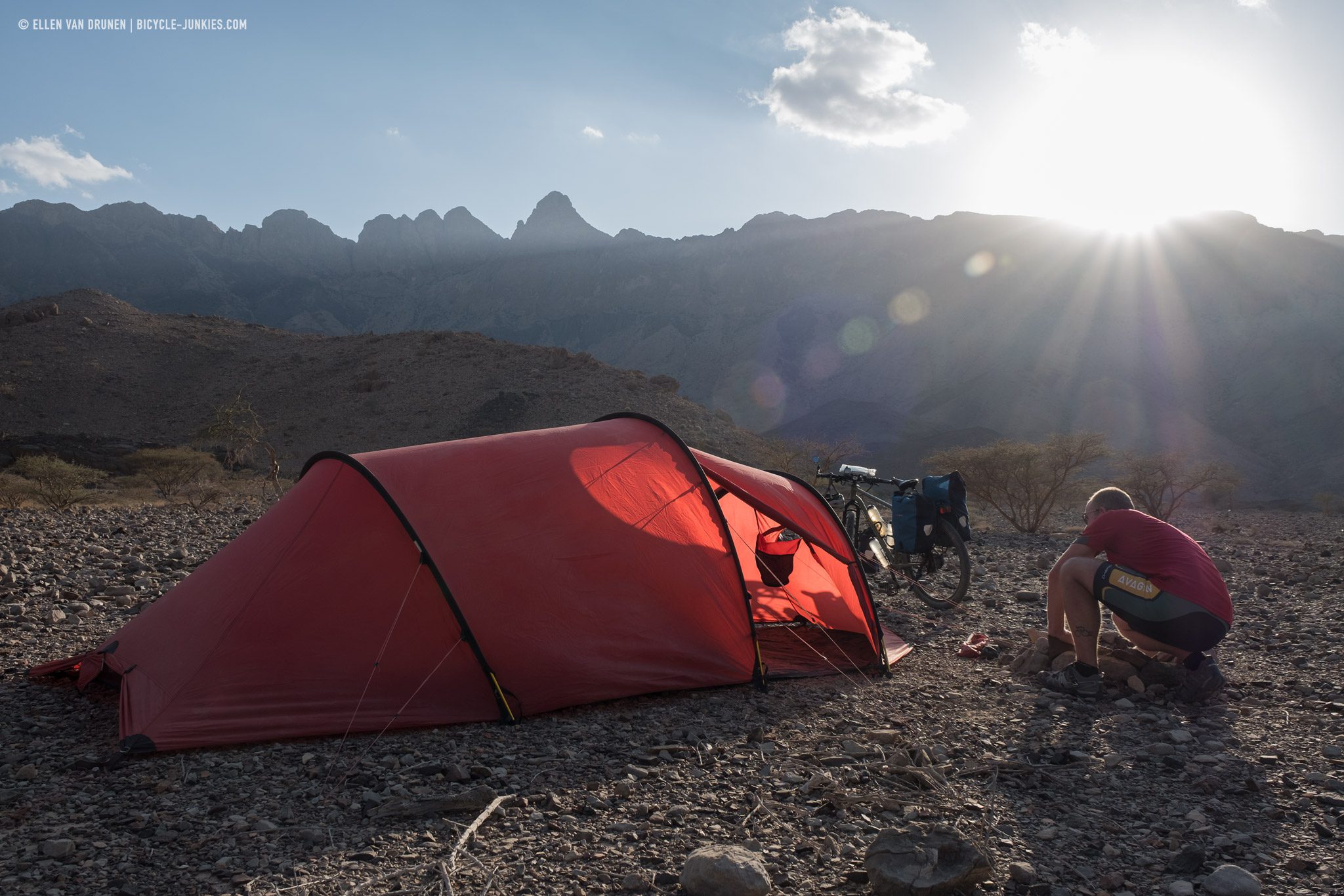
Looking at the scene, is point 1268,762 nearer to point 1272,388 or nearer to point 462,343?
point 462,343

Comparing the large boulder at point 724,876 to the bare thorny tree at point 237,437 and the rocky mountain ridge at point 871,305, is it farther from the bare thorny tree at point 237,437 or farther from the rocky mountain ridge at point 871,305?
the rocky mountain ridge at point 871,305

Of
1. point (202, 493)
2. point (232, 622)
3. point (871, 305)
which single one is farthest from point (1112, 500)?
point (871, 305)

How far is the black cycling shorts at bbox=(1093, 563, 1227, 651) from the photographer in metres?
4.69

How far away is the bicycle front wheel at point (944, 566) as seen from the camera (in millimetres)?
7398

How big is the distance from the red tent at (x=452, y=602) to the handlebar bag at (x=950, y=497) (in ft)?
7.56

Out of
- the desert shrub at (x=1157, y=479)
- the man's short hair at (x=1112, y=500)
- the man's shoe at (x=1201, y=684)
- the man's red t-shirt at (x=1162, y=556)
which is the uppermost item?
the man's short hair at (x=1112, y=500)

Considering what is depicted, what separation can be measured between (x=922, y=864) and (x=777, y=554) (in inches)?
148

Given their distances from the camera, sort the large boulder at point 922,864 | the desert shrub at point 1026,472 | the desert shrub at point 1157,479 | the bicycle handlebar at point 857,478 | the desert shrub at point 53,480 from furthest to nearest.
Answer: the desert shrub at point 1157,479
the desert shrub at point 1026,472
the desert shrub at point 53,480
the bicycle handlebar at point 857,478
the large boulder at point 922,864

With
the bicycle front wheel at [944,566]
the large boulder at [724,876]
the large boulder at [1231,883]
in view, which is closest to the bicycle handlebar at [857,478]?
Result: the bicycle front wheel at [944,566]

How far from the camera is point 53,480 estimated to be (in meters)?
17.0

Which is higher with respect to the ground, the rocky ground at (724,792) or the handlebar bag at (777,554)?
the handlebar bag at (777,554)

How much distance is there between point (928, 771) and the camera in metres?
3.68

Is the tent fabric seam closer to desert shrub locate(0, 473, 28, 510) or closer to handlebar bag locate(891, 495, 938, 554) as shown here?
handlebar bag locate(891, 495, 938, 554)

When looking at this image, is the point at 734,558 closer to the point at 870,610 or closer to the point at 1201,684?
the point at 870,610
